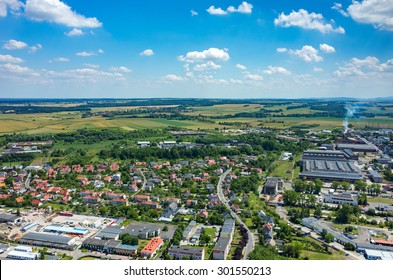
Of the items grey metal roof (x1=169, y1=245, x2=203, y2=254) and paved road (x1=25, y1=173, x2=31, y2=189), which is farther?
paved road (x1=25, y1=173, x2=31, y2=189)

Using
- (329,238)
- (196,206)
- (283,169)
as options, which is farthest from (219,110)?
(329,238)

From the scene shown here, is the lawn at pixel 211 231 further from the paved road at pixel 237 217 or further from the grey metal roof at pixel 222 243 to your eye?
the paved road at pixel 237 217

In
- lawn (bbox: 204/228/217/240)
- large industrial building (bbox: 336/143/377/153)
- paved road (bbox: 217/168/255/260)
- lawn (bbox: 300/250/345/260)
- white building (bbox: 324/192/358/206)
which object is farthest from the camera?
large industrial building (bbox: 336/143/377/153)

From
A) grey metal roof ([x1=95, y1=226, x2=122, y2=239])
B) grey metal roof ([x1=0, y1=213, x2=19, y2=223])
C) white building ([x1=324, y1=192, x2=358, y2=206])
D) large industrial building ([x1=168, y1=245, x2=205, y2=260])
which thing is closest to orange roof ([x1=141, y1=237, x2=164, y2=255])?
large industrial building ([x1=168, y1=245, x2=205, y2=260])

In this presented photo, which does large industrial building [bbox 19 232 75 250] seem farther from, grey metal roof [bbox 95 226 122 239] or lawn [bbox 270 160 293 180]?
lawn [bbox 270 160 293 180]

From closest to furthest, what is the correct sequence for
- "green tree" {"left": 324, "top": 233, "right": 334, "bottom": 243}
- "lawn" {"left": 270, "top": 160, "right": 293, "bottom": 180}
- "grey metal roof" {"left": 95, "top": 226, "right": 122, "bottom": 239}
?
"green tree" {"left": 324, "top": 233, "right": 334, "bottom": 243} < "grey metal roof" {"left": 95, "top": 226, "right": 122, "bottom": 239} < "lawn" {"left": 270, "top": 160, "right": 293, "bottom": 180}

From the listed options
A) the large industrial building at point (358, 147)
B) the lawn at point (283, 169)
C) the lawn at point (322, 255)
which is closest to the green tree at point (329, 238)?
the lawn at point (322, 255)
